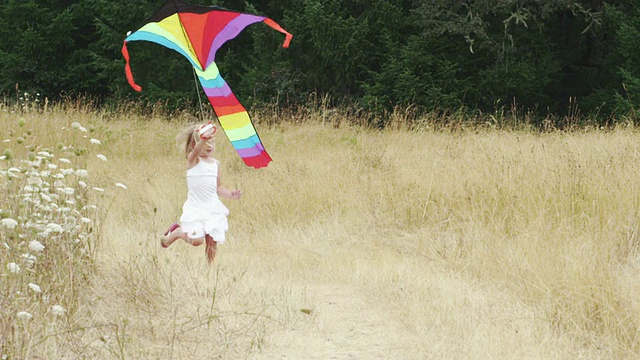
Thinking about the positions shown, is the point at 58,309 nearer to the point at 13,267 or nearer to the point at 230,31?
the point at 13,267

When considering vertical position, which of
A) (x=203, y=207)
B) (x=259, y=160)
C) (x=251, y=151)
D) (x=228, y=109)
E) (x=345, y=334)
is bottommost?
(x=259, y=160)

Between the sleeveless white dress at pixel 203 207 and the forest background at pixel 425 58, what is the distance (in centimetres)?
997

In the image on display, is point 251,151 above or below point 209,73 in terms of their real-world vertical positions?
below

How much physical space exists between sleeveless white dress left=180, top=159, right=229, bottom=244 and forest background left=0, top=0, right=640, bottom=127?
9966 mm

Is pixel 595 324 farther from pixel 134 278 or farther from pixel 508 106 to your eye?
pixel 508 106

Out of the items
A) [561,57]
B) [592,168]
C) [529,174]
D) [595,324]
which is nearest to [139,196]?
[529,174]

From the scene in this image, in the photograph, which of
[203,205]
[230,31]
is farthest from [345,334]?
[230,31]

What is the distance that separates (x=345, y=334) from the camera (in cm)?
421

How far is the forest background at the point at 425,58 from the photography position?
53.3ft

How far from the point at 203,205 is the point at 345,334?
5.50 feet

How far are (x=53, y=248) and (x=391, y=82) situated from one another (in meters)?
13.6

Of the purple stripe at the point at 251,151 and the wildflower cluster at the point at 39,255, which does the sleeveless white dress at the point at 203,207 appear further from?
the purple stripe at the point at 251,151

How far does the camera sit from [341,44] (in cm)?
1723

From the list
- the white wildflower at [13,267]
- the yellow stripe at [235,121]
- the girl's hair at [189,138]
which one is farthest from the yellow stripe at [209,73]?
the white wildflower at [13,267]
